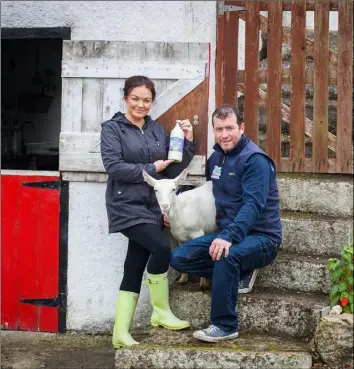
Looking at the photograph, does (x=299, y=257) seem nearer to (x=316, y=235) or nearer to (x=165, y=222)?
(x=316, y=235)

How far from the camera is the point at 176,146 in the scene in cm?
540

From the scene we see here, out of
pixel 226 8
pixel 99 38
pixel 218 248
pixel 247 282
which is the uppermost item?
pixel 226 8

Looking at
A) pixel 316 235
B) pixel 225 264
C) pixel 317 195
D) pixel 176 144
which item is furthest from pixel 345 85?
pixel 225 264

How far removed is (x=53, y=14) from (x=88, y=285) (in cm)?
233

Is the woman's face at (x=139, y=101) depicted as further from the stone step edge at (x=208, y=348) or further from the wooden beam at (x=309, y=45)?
the stone step edge at (x=208, y=348)

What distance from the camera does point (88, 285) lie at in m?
6.18

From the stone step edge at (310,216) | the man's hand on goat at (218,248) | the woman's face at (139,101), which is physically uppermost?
the woman's face at (139,101)

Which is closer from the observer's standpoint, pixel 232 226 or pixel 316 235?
pixel 232 226

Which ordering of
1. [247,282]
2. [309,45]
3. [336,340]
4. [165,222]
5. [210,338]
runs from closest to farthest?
[336,340]
[210,338]
[247,282]
[165,222]
[309,45]

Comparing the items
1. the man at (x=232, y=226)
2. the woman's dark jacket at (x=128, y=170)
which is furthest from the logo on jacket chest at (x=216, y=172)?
the woman's dark jacket at (x=128, y=170)

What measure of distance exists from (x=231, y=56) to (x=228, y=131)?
1.33m

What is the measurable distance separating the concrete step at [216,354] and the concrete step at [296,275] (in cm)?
56

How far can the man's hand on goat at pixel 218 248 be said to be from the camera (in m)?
4.81

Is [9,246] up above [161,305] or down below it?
above
